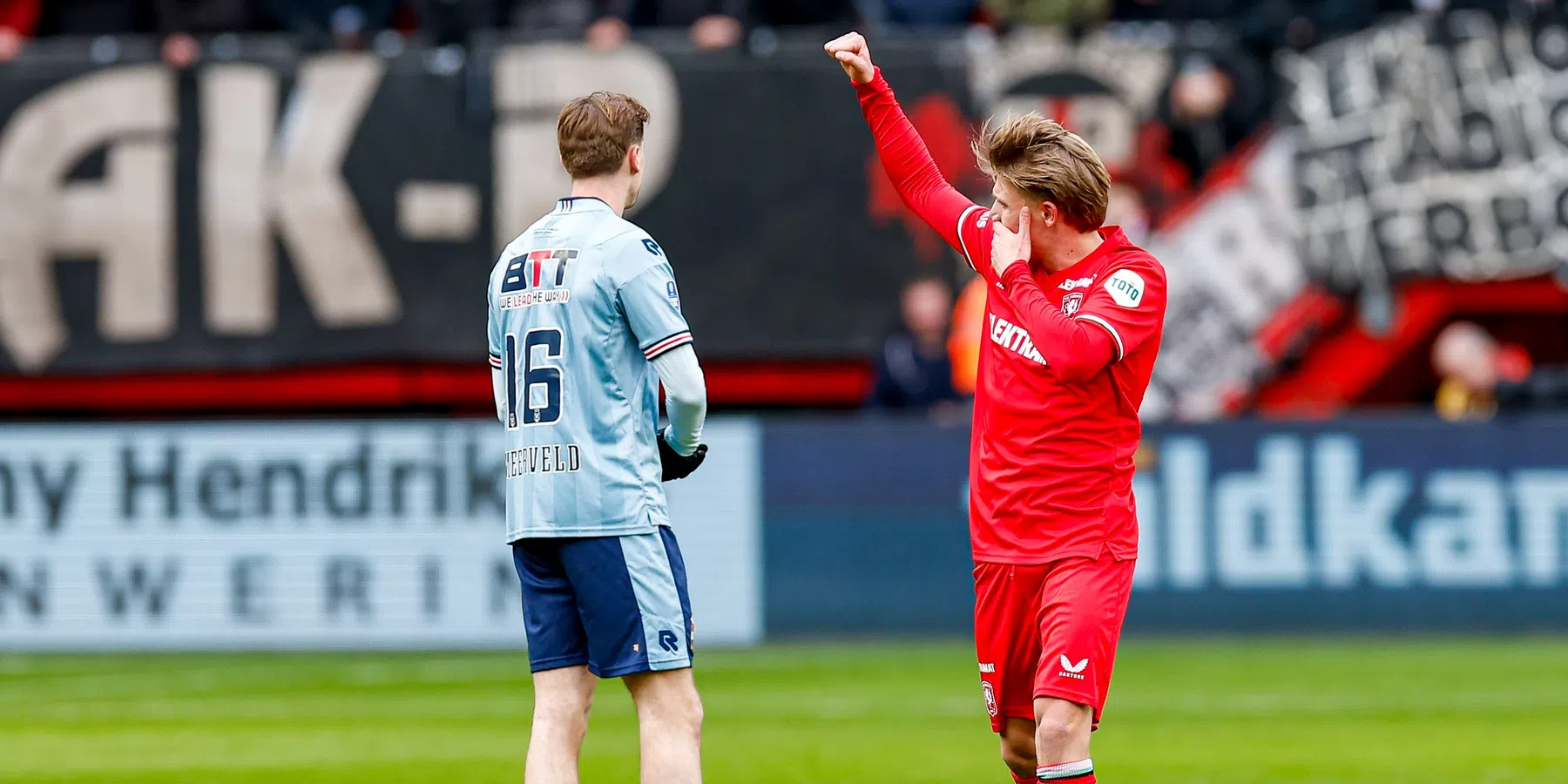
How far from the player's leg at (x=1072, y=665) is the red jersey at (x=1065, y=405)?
0.08m

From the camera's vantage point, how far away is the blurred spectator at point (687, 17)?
1557 cm

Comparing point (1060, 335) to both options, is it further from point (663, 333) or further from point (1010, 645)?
point (663, 333)

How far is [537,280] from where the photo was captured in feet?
17.3

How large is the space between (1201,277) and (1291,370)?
1285 mm

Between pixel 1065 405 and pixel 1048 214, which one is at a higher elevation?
pixel 1048 214

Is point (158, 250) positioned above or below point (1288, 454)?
above

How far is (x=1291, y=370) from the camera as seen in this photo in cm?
1614

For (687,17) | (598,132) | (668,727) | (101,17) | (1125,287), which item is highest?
(101,17)

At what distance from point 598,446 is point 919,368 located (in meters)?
8.52

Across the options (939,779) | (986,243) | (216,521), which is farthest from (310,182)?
(986,243)

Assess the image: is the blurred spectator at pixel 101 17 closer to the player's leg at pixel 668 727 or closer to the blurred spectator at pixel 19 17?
the blurred spectator at pixel 19 17

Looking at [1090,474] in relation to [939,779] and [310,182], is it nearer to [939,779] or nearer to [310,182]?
[939,779]

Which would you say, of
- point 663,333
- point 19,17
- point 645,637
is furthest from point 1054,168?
point 19,17

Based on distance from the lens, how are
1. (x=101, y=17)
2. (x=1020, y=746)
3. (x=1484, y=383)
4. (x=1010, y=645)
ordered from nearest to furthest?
(x=1010, y=645) < (x=1020, y=746) < (x=1484, y=383) < (x=101, y=17)
